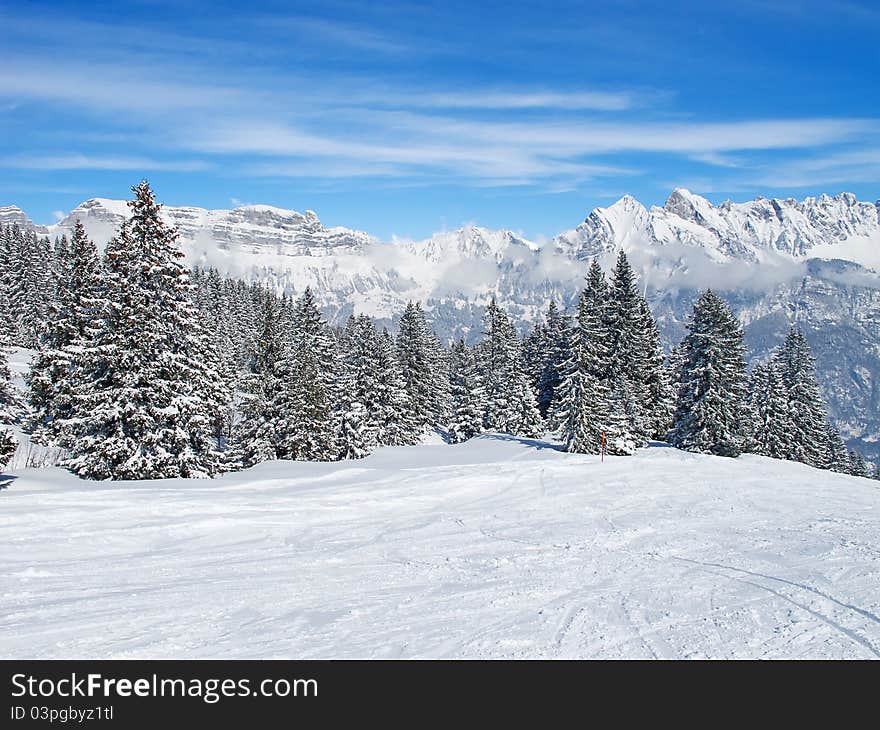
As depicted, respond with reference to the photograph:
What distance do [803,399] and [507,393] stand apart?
81.8 ft

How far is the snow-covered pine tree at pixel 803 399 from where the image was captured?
47906 mm

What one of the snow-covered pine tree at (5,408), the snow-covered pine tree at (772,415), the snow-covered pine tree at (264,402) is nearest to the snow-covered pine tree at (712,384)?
the snow-covered pine tree at (772,415)

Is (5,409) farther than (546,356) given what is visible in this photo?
No

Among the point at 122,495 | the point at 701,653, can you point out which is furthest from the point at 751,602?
the point at 122,495

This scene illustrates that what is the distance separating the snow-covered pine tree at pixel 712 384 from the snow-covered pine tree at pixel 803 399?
12.7 m

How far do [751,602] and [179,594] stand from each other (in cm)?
826

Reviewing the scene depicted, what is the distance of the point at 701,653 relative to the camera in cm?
663

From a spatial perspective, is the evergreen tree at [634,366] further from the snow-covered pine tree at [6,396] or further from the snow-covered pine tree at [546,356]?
the snow-covered pine tree at [6,396]

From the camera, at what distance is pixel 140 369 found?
20.3 metres

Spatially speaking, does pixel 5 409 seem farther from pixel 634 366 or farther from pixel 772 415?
pixel 772 415

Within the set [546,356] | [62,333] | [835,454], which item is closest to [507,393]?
[546,356]

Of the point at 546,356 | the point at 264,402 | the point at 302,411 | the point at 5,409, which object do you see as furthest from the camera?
the point at 546,356

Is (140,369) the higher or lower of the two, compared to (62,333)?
lower
